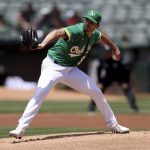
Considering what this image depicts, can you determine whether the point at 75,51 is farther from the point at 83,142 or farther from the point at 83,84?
the point at 83,142

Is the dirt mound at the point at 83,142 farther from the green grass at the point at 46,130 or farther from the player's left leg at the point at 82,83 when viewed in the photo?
the green grass at the point at 46,130

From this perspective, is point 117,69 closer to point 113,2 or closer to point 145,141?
point 145,141

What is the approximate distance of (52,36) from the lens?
8.55 m

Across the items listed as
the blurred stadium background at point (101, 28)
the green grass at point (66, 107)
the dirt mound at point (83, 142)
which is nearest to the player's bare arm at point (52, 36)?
the dirt mound at point (83, 142)

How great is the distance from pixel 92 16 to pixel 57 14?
583 inches

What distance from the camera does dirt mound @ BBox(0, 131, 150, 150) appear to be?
8.36 meters

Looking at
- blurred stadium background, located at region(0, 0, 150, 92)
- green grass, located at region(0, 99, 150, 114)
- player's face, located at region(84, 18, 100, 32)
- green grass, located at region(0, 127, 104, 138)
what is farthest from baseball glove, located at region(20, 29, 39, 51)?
blurred stadium background, located at region(0, 0, 150, 92)

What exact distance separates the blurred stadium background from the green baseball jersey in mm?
14168

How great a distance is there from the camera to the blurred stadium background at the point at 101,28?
23.9m

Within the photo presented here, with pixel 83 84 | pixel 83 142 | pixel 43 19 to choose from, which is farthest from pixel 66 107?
pixel 83 142

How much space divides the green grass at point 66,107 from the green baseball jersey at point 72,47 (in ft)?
26.0

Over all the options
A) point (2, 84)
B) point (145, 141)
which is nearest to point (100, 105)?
point (145, 141)

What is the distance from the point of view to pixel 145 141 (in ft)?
29.0

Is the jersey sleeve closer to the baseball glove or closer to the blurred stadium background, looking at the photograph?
the baseball glove
